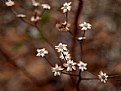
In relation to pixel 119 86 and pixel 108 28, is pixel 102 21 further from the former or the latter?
pixel 119 86

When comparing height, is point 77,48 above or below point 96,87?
above

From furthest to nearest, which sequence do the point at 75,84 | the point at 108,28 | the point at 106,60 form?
the point at 108,28 < the point at 106,60 < the point at 75,84

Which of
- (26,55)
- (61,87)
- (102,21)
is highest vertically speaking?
(102,21)

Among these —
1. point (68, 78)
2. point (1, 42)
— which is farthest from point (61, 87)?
point (1, 42)

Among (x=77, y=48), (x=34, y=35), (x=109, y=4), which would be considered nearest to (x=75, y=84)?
(x=77, y=48)

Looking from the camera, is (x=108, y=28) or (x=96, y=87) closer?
(x=96, y=87)

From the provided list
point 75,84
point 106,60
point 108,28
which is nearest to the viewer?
point 75,84
